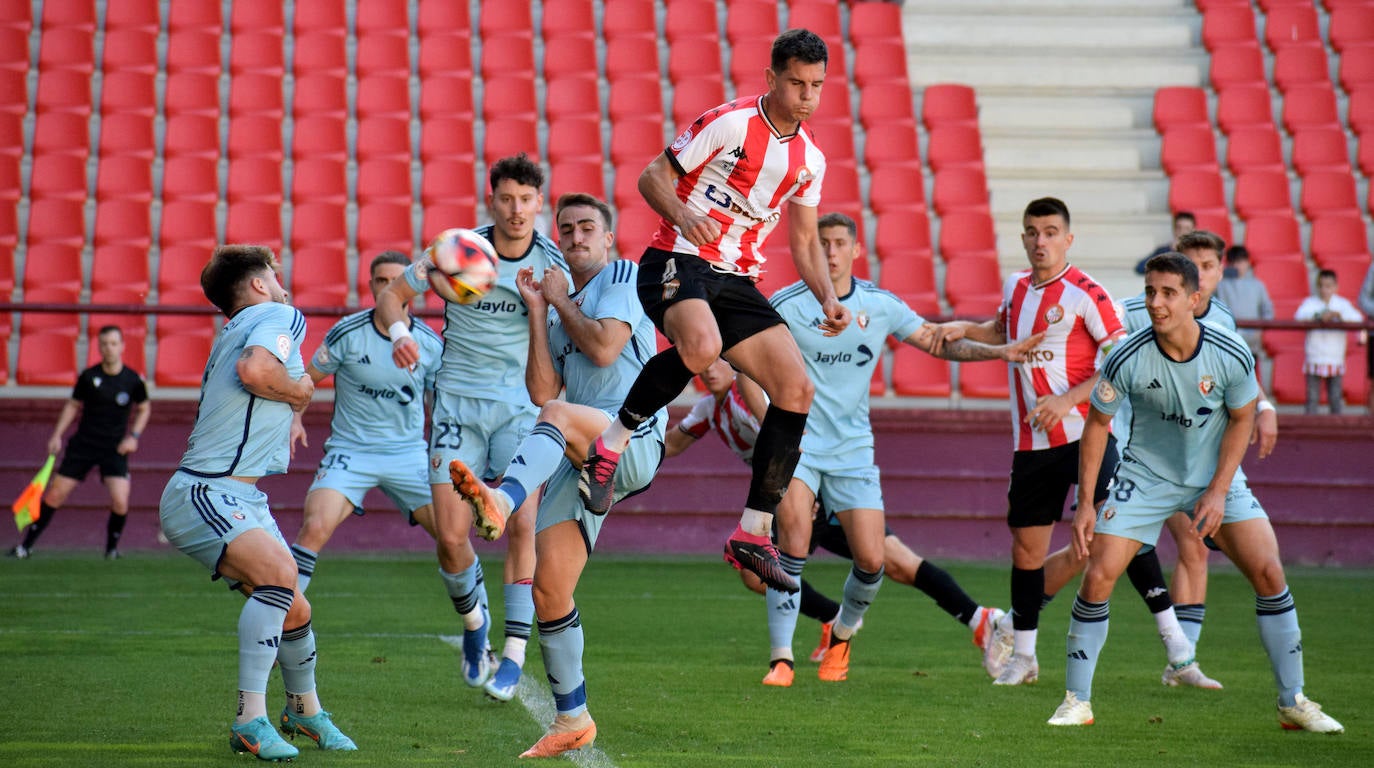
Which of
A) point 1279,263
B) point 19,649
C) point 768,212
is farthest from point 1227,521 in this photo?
point 1279,263

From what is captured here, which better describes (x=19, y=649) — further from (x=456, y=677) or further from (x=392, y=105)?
(x=392, y=105)

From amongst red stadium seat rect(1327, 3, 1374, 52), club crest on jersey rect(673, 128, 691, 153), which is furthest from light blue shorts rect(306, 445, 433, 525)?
red stadium seat rect(1327, 3, 1374, 52)

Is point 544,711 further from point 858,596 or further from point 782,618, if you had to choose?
point 858,596

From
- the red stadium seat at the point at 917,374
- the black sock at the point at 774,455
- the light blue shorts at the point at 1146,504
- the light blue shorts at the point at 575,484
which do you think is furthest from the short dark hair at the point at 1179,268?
the red stadium seat at the point at 917,374

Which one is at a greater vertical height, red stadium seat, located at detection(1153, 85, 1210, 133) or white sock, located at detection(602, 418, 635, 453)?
red stadium seat, located at detection(1153, 85, 1210, 133)

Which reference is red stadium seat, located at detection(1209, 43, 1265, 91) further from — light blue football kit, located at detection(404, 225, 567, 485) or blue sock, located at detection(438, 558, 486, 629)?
blue sock, located at detection(438, 558, 486, 629)

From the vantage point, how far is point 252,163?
52.8 feet

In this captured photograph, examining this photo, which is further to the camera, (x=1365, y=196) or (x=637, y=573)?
(x=1365, y=196)

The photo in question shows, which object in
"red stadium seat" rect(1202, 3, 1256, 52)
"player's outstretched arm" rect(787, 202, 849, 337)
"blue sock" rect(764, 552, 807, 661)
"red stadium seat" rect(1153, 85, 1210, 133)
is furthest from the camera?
"red stadium seat" rect(1202, 3, 1256, 52)

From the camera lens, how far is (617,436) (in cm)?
544

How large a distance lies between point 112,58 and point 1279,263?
13.1 meters

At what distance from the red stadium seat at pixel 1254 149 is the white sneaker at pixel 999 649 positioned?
11.3m

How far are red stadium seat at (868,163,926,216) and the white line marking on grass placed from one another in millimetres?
10204

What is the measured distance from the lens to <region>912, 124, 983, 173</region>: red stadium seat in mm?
16859
